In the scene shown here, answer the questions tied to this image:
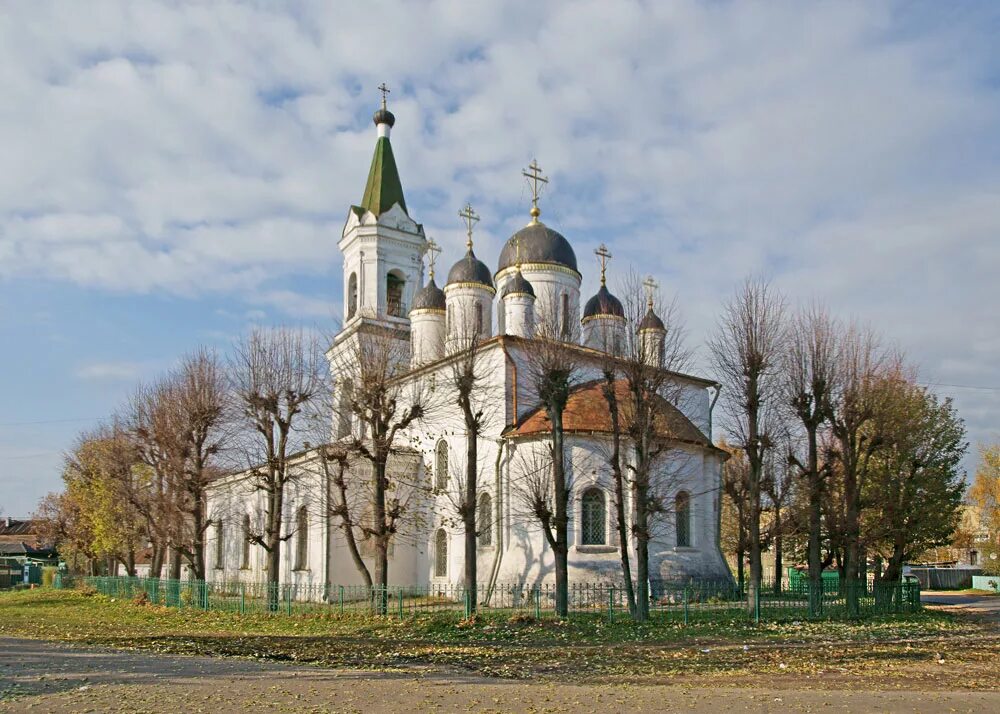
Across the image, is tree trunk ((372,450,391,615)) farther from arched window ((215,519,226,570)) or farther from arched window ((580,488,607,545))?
arched window ((215,519,226,570))

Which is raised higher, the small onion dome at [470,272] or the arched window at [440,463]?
the small onion dome at [470,272]

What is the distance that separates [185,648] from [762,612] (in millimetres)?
14020

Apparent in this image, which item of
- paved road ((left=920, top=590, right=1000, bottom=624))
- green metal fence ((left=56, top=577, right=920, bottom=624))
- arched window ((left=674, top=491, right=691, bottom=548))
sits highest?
arched window ((left=674, top=491, right=691, bottom=548))

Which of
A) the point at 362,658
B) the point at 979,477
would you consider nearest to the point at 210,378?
the point at 362,658

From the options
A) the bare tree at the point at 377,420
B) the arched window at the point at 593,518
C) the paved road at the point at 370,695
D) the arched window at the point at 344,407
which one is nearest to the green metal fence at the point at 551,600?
the bare tree at the point at 377,420

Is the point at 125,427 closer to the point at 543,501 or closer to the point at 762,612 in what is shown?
the point at 543,501

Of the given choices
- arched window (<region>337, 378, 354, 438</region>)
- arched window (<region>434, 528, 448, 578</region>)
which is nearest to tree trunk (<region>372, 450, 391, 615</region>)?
arched window (<region>337, 378, 354, 438</region>)

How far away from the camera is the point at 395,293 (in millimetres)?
37344

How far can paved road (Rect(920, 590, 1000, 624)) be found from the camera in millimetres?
29084

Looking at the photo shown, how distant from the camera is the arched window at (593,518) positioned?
25641 millimetres

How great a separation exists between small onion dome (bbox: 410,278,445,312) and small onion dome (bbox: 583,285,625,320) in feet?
19.7

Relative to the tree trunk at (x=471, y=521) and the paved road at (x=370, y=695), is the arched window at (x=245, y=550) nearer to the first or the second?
the tree trunk at (x=471, y=521)

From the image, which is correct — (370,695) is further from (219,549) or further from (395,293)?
(219,549)

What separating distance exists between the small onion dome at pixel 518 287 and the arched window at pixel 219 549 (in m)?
18.5
